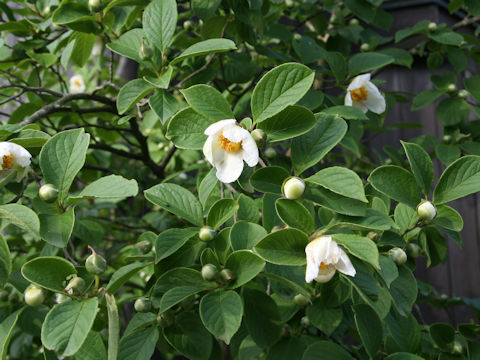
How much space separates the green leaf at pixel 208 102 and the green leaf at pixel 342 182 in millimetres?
193

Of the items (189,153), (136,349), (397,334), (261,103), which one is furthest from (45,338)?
(189,153)

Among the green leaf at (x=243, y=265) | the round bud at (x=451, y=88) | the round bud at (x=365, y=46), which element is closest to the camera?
the green leaf at (x=243, y=265)

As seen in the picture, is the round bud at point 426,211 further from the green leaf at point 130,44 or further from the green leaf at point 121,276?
the green leaf at point 130,44

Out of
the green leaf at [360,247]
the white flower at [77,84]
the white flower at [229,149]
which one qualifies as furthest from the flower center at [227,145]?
the white flower at [77,84]

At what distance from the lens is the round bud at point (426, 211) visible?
34.2 inches

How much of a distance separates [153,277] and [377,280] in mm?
431

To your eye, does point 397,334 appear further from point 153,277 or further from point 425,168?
point 153,277

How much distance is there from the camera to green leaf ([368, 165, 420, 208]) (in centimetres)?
88

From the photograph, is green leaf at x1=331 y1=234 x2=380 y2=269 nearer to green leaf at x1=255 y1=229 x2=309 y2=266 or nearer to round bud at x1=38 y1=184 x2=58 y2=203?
green leaf at x1=255 y1=229 x2=309 y2=266

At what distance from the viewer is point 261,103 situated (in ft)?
2.72

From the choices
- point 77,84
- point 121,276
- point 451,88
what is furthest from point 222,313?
point 77,84

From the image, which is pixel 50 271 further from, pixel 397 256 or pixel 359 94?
pixel 359 94

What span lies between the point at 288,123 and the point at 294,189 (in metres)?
0.12

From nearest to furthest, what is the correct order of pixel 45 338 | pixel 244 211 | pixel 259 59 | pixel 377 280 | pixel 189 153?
pixel 45 338 < pixel 377 280 < pixel 244 211 < pixel 259 59 < pixel 189 153
